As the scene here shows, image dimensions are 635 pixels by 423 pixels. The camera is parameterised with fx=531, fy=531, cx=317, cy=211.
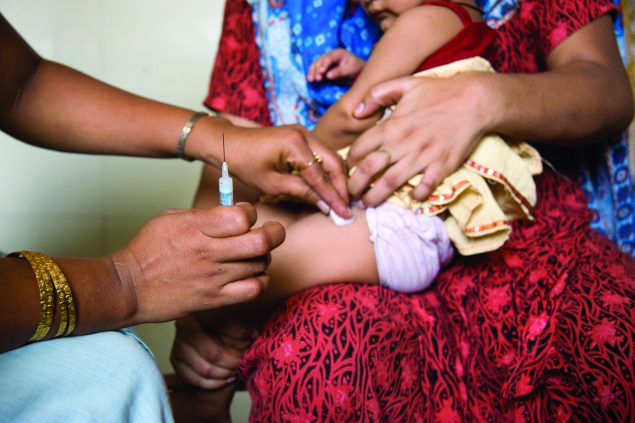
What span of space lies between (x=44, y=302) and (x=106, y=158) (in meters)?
1.49

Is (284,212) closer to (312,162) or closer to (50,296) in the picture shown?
→ (312,162)

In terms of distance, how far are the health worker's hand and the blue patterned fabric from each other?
0.60 meters

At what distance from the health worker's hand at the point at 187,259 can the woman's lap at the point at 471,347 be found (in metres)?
0.18

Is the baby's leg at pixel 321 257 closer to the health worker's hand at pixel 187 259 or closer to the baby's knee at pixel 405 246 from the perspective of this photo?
the baby's knee at pixel 405 246

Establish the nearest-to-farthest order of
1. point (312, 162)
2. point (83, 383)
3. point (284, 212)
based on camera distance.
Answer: point (83, 383) < point (312, 162) < point (284, 212)

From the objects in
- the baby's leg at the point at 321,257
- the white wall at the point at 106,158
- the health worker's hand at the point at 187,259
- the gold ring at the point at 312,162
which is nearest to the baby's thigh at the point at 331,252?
the baby's leg at the point at 321,257

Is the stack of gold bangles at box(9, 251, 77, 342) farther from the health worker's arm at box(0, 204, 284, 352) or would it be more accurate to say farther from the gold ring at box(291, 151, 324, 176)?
the gold ring at box(291, 151, 324, 176)

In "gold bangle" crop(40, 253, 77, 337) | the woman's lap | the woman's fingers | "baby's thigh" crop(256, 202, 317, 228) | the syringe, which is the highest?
the woman's fingers

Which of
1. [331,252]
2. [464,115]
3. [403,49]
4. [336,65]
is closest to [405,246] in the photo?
[331,252]

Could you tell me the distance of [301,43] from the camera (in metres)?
1.22

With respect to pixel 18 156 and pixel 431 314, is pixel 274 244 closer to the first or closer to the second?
pixel 431 314

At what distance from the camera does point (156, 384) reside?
600mm

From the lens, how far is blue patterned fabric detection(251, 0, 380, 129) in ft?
3.92

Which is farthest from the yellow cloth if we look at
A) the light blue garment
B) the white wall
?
the white wall
